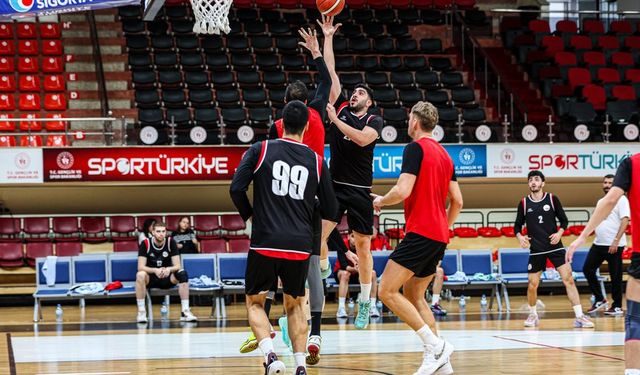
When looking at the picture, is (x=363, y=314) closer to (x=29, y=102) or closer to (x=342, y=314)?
(x=342, y=314)

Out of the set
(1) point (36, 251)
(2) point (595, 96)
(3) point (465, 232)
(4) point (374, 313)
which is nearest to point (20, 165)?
(1) point (36, 251)

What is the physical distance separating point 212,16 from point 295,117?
5426mm

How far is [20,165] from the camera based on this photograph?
1741cm

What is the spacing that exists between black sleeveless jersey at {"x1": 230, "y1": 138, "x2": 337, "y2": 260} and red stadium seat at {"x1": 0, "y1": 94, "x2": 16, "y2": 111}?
49.3 ft

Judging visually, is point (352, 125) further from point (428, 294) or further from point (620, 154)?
point (620, 154)

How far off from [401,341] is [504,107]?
41.1ft

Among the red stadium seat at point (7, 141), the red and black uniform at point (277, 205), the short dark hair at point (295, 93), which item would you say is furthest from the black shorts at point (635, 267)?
the red stadium seat at point (7, 141)

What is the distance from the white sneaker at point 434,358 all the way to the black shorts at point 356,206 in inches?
56.2

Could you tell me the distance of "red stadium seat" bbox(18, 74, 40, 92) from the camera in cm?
2088

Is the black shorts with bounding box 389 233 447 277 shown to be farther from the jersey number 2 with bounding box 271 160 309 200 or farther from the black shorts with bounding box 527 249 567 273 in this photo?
the black shorts with bounding box 527 249 567 273

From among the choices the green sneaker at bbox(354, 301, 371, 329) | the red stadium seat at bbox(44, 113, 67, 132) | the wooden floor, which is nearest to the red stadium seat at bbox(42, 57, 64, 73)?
the red stadium seat at bbox(44, 113, 67, 132)

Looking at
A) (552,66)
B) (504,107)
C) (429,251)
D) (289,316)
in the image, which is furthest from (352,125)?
(552,66)

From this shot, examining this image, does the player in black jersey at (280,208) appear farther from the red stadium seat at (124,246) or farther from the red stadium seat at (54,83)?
the red stadium seat at (54,83)

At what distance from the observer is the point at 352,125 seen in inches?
319
